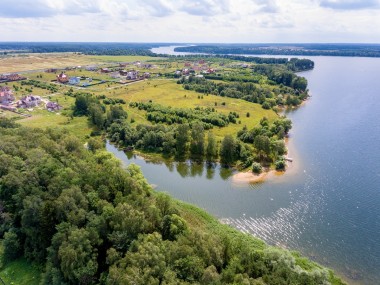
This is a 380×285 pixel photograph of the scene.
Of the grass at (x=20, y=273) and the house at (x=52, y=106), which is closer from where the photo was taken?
the grass at (x=20, y=273)

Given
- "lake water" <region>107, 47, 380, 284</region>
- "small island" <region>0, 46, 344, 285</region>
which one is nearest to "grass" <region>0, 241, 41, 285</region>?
"small island" <region>0, 46, 344, 285</region>

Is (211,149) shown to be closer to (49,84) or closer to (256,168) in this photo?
(256,168)

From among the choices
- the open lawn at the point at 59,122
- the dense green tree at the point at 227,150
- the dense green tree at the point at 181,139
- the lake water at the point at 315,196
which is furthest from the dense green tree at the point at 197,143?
the open lawn at the point at 59,122

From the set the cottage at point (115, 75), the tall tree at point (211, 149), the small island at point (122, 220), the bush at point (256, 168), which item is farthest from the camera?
the cottage at point (115, 75)

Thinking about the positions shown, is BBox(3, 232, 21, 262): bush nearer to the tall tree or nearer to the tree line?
the tall tree

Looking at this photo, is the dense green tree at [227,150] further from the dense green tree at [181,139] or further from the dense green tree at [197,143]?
the dense green tree at [181,139]

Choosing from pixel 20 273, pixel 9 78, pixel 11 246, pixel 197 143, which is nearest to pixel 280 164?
pixel 197 143

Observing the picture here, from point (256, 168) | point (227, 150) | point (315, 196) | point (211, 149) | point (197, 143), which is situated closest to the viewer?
point (315, 196)
